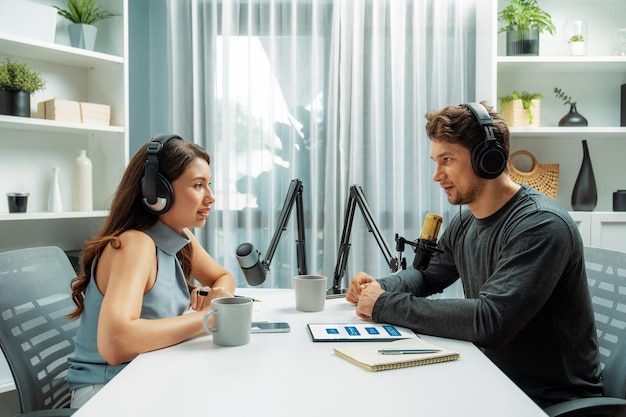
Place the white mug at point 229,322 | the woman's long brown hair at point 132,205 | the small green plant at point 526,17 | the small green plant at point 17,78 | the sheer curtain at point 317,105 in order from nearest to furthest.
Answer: the white mug at point 229,322
the woman's long brown hair at point 132,205
the small green plant at point 17,78
the small green plant at point 526,17
the sheer curtain at point 317,105

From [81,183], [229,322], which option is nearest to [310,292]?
[229,322]

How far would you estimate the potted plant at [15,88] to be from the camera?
242cm

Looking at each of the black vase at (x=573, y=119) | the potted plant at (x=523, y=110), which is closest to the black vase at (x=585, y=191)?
the black vase at (x=573, y=119)

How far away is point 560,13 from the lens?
10.2 feet

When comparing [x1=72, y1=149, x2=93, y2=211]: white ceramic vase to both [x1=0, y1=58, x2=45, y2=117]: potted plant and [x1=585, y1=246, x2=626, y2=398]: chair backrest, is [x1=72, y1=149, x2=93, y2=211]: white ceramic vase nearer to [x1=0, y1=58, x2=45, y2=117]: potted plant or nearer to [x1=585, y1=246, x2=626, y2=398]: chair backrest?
[x1=0, y1=58, x2=45, y2=117]: potted plant

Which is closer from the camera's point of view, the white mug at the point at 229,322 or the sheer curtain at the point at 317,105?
the white mug at the point at 229,322

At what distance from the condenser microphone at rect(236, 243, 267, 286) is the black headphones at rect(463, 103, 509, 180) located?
0.63m

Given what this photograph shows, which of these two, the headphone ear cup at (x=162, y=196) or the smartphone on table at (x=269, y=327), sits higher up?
the headphone ear cup at (x=162, y=196)

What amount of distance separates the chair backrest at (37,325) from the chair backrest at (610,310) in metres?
1.34

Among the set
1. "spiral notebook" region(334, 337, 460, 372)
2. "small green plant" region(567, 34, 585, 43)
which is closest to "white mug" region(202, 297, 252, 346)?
"spiral notebook" region(334, 337, 460, 372)

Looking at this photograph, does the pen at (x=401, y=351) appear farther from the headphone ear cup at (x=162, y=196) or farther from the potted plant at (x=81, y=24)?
the potted plant at (x=81, y=24)

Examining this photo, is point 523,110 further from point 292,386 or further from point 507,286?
point 292,386

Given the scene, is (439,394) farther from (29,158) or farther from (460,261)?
(29,158)

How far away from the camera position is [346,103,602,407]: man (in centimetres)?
129
